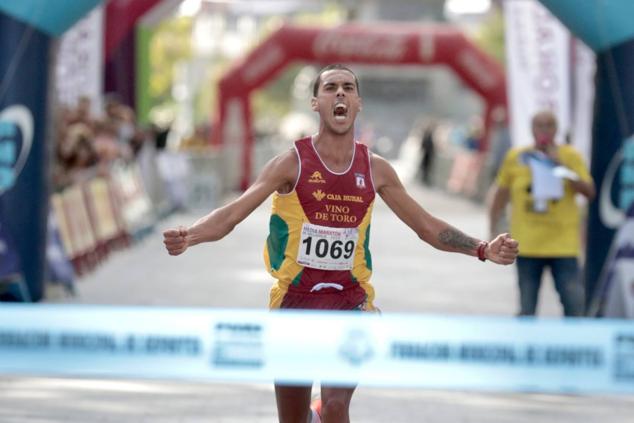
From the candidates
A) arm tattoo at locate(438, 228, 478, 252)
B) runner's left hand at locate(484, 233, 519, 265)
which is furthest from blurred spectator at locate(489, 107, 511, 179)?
runner's left hand at locate(484, 233, 519, 265)

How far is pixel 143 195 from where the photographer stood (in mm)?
21594

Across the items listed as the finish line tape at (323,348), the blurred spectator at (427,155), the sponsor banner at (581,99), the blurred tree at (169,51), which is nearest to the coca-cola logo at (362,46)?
the blurred spectator at (427,155)

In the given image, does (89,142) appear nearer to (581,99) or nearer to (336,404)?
(581,99)

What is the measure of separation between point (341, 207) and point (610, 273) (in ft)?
18.5

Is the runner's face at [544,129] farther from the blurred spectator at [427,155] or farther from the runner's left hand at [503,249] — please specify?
the blurred spectator at [427,155]

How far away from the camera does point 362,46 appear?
108ft

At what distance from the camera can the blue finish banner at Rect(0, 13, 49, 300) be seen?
12102 millimetres

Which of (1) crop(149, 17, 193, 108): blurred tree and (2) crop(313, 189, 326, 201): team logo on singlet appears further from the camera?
(1) crop(149, 17, 193, 108): blurred tree

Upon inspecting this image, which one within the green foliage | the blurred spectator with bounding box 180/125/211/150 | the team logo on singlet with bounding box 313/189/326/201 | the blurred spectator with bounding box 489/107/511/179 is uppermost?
the green foliage

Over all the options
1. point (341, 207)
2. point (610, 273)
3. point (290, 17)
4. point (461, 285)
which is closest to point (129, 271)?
point (461, 285)

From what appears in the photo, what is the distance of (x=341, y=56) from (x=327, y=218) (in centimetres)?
2737

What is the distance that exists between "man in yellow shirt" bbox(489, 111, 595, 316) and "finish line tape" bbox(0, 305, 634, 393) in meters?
5.01

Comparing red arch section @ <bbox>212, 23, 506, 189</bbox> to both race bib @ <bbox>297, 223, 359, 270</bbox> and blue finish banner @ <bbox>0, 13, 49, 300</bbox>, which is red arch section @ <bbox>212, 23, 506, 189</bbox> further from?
race bib @ <bbox>297, 223, 359, 270</bbox>

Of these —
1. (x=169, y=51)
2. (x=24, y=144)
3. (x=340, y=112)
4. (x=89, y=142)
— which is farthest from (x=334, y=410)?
(x=169, y=51)
